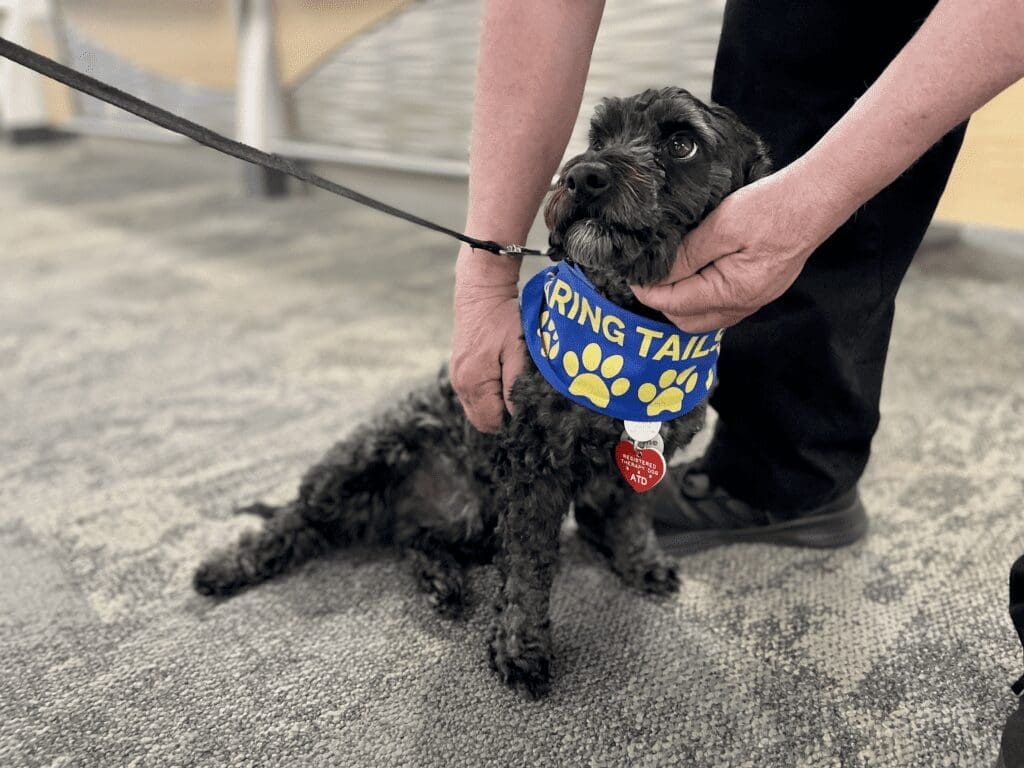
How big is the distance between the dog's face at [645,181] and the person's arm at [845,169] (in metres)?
0.04

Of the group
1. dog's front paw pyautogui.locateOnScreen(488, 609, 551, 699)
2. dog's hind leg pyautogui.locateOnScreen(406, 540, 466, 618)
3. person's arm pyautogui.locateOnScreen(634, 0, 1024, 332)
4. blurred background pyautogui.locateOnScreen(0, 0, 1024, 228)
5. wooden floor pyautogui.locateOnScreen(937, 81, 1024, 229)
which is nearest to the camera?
person's arm pyautogui.locateOnScreen(634, 0, 1024, 332)

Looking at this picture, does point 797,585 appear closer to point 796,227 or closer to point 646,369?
point 646,369

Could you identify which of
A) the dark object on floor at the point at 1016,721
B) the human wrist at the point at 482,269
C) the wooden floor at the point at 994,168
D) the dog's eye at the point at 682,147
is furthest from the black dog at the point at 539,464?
the wooden floor at the point at 994,168

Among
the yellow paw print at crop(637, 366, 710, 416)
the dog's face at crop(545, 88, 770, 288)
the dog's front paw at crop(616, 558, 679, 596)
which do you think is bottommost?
the dog's front paw at crop(616, 558, 679, 596)

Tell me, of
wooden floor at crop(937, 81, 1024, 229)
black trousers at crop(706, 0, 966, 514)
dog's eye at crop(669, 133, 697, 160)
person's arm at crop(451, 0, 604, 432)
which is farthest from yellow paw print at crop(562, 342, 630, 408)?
wooden floor at crop(937, 81, 1024, 229)

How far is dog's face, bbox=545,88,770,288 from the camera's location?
3.03 ft

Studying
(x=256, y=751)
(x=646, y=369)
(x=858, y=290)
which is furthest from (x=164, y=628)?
(x=858, y=290)

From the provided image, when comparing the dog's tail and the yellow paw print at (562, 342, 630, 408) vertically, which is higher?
the yellow paw print at (562, 342, 630, 408)

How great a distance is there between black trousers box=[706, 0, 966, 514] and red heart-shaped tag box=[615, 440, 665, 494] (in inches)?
14.3

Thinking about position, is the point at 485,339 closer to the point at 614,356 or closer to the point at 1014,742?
the point at 614,356

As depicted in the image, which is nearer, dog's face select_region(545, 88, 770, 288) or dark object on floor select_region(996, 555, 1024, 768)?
dark object on floor select_region(996, 555, 1024, 768)

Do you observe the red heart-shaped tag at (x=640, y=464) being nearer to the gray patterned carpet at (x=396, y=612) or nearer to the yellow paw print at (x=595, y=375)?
the yellow paw print at (x=595, y=375)

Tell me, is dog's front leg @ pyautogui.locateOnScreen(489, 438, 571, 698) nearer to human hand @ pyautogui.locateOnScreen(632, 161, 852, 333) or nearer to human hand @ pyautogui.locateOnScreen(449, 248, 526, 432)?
human hand @ pyautogui.locateOnScreen(449, 248, 526, 432)

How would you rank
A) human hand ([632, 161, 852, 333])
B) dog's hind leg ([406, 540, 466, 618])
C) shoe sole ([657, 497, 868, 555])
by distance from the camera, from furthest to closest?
1. shoe sole ([657, 497, 868, 555])
2. dog's hind leg ([406, 540, 466, 618])
3. human hand ([632, 161, 852, 333])
